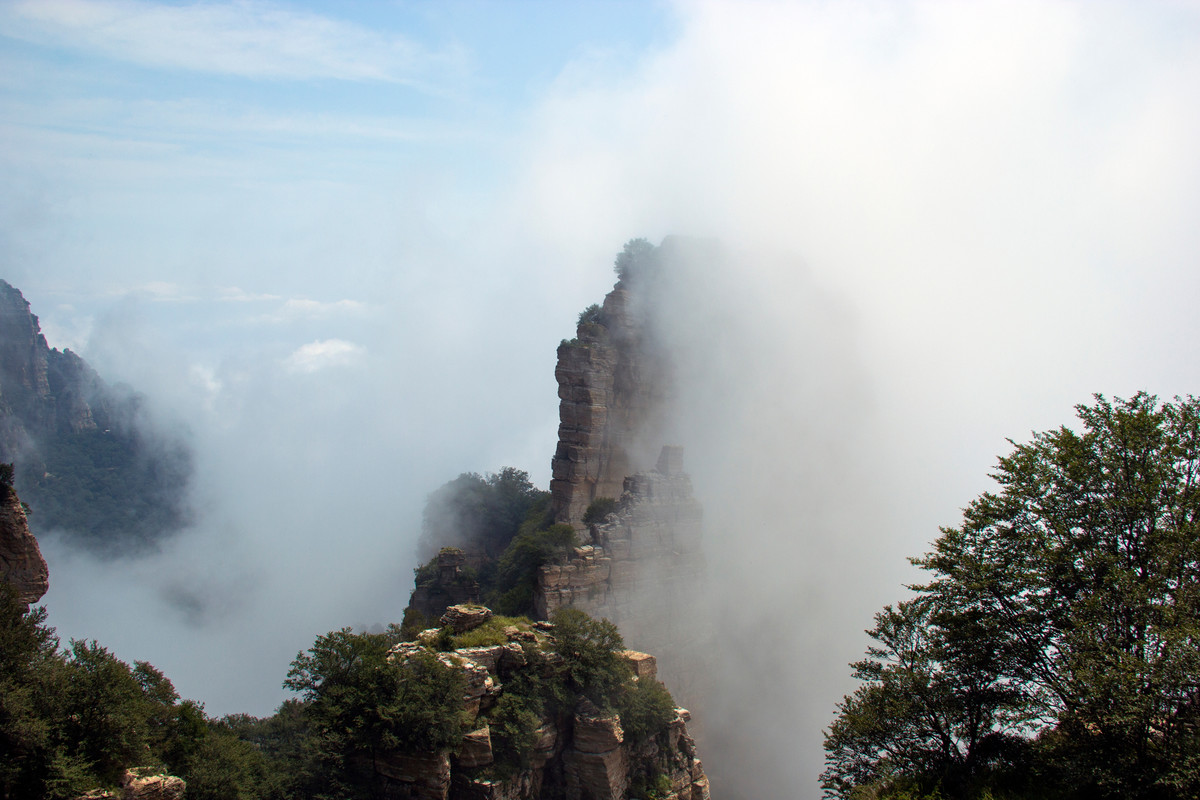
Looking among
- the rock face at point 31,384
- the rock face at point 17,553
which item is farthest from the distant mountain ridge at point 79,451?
the rock face at point 17,553

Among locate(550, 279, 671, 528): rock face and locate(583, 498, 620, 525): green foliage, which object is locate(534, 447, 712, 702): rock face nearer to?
locate(583, 498, 620, 525): green foliage

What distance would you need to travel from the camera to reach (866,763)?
19.9m

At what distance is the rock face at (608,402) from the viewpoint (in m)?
49.7

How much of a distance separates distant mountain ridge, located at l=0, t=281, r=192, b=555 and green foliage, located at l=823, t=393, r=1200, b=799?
99.9 metres

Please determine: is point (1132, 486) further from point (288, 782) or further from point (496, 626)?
point (288, 782)

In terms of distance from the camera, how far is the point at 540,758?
79.5ft

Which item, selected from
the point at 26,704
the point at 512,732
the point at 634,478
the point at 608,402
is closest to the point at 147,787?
the point at 26,704

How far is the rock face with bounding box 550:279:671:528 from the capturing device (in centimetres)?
4966

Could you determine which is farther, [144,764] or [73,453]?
[73,453]

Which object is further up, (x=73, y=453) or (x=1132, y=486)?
(x=73, y=453)

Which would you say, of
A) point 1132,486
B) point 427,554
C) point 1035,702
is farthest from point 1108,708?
point 427,554

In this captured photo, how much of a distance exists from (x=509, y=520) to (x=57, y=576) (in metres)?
71.7

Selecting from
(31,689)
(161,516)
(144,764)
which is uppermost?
(161,516)

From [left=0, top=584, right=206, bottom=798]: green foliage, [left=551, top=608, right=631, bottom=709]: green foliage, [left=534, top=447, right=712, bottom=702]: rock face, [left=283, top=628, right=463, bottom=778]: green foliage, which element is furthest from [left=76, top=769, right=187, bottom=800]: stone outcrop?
[left=534, top=447, right=712, bottom=702]: rock face
